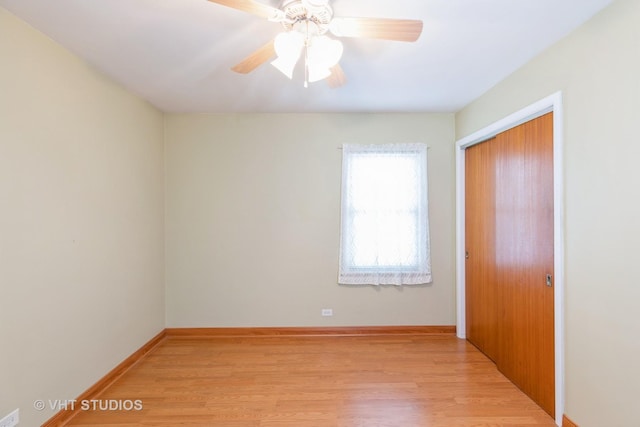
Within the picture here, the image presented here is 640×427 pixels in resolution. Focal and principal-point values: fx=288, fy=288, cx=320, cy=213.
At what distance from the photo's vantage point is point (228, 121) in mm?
3191

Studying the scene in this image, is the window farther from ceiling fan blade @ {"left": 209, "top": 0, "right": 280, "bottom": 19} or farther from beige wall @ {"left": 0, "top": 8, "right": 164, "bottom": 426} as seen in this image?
beige wall @ {"left": 0, "top": 8, "right": 164, "bottom": 426}

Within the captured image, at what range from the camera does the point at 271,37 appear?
1770 mm

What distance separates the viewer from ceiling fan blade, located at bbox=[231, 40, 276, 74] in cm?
151

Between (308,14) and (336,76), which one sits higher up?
(308,14)

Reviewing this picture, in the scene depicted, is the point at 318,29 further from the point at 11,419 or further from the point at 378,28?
the point at 11,419

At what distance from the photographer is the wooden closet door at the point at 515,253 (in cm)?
197

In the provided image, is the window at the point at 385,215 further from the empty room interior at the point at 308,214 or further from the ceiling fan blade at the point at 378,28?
the ceiling fan blade at the point at 378,28

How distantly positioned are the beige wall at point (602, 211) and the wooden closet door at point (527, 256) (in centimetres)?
18

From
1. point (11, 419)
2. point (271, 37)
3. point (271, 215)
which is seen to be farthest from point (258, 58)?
point (11, 419)

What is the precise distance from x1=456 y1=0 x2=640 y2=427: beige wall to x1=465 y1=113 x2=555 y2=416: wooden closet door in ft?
0.62

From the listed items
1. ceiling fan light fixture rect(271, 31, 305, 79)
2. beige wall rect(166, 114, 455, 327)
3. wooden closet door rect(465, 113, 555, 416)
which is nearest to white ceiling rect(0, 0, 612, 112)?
ceiling fan light fixture rect(271, 31, 305, 79)

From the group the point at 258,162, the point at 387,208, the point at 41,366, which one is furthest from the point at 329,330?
the point at 41,366

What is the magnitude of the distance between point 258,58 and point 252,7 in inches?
14.7

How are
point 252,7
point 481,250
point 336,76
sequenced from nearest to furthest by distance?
point 252,7
point 336,76
point 481,250
